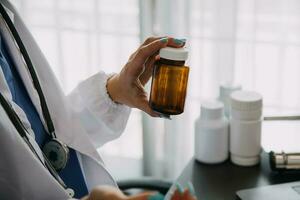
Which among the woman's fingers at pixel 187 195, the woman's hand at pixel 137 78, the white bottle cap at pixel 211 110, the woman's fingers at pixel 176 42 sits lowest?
the white bottle cap at pixel 211 110

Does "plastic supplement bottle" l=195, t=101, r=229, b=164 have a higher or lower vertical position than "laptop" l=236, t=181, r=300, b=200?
higher

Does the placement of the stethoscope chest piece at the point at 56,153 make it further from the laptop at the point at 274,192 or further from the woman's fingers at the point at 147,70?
the laptop at the point at 274,192

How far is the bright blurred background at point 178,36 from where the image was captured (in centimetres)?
165

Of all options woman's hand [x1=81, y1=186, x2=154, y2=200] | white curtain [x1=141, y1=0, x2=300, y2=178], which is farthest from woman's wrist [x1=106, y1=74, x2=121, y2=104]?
white curtain [x1=141, y1=0, x2=300, y2=178]

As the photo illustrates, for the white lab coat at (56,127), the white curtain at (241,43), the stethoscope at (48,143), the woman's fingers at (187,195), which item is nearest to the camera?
the woman's fingers at (187,195)

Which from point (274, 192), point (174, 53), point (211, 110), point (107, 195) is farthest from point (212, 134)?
point (107, 195)

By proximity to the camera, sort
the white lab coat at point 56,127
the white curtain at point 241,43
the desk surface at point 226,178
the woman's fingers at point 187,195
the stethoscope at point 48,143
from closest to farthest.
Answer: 1. the woman's fingers at point 187,195
2. the white lab coat at point 56,127
3. the stethoscope at point 48,143
4. the desk surface at point 226,178
5. the white curtain at point 241,43

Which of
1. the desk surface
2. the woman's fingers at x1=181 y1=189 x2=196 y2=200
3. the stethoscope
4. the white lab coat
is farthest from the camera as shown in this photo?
the desk surface

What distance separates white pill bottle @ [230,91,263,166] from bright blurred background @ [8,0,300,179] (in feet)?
1.58

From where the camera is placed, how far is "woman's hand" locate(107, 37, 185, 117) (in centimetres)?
105

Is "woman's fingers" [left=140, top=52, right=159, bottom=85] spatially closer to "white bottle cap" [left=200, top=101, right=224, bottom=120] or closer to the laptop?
"white bottle cap" [left=200, top=101, right=224, bottom=120]

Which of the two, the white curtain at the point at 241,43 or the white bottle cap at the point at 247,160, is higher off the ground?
the white curtain at the point at 241,43

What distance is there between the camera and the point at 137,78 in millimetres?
1138

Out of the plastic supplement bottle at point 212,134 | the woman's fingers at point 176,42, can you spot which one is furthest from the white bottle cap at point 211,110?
the woman's fingers at point 176,42
